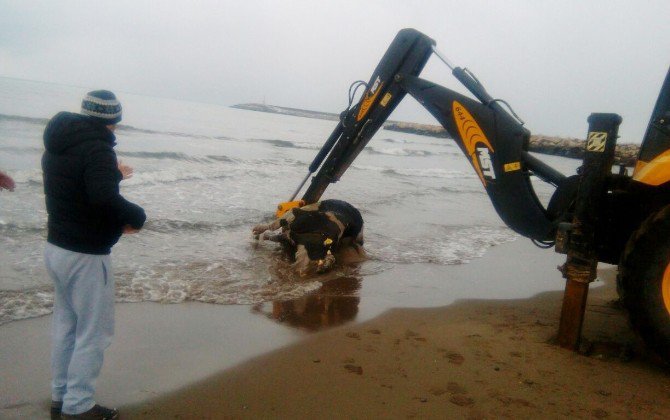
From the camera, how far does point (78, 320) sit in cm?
279

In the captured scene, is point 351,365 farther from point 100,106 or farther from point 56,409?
point 100,106

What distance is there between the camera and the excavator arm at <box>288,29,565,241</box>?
14.8ft

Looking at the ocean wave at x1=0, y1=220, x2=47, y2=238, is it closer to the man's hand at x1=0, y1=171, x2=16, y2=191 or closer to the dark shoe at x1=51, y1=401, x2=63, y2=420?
the man's hand at x1=0, y1=171, x2=16, y2=191

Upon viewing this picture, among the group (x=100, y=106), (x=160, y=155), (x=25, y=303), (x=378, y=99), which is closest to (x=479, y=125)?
(x=378, y=99)

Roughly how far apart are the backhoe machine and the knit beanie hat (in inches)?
119

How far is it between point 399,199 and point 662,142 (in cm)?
930

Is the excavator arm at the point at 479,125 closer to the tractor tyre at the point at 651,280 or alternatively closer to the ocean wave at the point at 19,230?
the tractor tyre at the point at 651,280

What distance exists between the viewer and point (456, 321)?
15.6 feet

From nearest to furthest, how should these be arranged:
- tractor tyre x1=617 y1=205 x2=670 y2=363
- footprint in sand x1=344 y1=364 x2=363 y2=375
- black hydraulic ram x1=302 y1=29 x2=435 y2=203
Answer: tractor tyre x1=617 y1=205 x2=670 y2=363 → footprint in sand x1=344 y1=364 x2=363 y2=375 → black hydraulic ram x1=302 y1=29 x2=435 y2=203

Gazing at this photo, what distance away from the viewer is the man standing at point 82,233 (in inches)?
103

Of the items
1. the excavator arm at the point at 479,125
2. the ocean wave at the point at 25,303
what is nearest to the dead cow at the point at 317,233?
the excavator arm at the point at 479,125

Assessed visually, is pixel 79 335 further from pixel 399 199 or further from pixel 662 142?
pixel 399 199

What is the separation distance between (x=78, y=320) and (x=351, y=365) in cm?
172

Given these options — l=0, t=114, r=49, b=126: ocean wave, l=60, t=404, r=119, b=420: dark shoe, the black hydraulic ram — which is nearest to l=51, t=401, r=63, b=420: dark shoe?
l=60, t=404, r=119, b=420: dark shoe
